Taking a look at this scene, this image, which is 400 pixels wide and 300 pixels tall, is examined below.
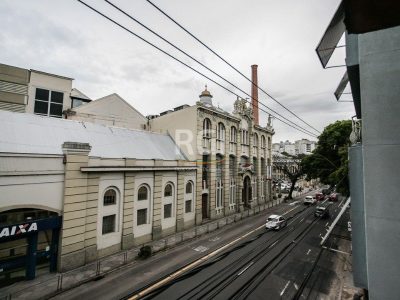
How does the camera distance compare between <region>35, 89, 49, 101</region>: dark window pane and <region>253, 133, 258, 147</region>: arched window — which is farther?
<region>253, 133, 258, 147</region>: arched window

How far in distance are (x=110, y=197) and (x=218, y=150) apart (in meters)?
16.9

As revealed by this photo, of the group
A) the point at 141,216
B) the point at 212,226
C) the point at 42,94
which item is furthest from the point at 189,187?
the point at 42,94

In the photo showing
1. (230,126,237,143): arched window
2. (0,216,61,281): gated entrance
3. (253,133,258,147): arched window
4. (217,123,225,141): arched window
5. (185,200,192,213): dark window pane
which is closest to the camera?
(0,216,61,281): gated entrance

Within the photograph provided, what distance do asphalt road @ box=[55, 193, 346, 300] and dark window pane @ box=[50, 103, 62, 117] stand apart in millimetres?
17259

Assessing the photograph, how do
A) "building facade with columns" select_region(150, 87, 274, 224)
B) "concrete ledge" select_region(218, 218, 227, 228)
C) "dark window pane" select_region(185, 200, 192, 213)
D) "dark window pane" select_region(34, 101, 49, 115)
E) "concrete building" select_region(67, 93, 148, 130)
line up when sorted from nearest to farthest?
"dark window pane" select_region(34, 101, 49, 115) < "concrete building" select_region(67, 93, 148, 130) < "dark window pane" select_region(185, 200, 192, 213) < "concrete ledge" select_region(218, 218, 227, 228) < "building facade with columns" select_region(150, 87, 274, 224)

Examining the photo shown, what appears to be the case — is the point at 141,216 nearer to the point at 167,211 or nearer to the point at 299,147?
the point at 167,211

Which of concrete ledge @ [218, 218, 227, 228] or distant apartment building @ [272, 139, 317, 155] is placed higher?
distant apartment building @ [272, 139, 317, 155]

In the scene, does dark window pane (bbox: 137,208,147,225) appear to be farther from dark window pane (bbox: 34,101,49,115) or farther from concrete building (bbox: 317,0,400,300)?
concrete building (bbox: 317,0,400,300)

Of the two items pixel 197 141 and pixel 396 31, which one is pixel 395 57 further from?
pixel 197 141

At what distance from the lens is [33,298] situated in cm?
1297

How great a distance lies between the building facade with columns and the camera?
29.2 m

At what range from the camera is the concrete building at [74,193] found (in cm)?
1440

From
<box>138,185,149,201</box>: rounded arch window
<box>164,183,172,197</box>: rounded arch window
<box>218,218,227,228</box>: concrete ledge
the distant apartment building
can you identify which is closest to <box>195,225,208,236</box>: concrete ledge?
<box>218,218,227,228</box>: concrete ledge

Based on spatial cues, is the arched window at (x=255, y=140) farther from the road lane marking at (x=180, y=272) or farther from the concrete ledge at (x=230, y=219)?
the road lane marking at (x=180, y=272)
